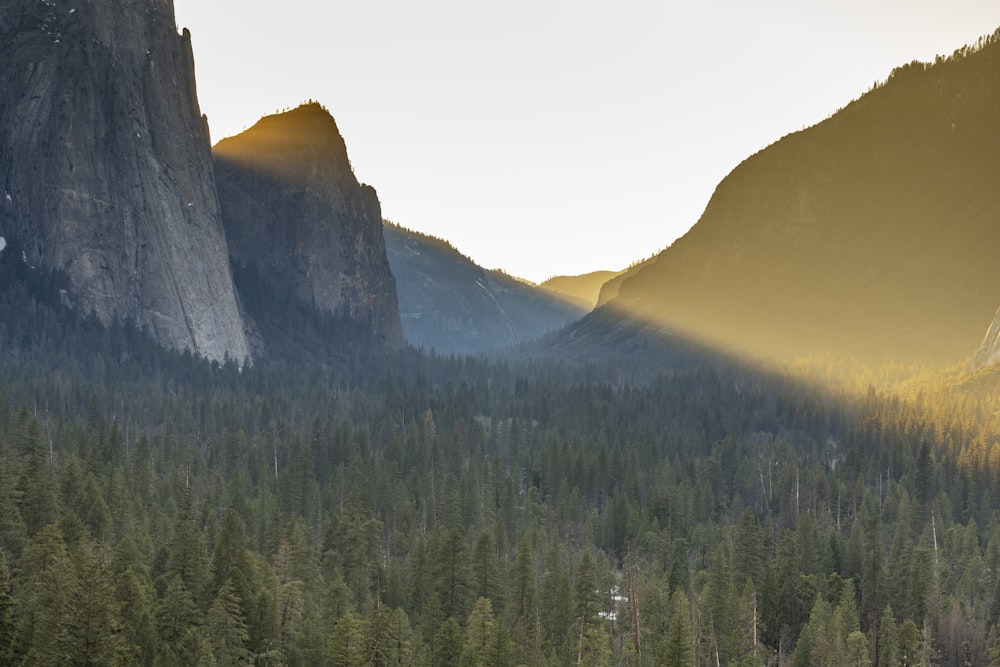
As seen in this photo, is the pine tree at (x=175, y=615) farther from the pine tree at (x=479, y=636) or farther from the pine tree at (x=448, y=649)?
the pine tree at (x=479, y=636)

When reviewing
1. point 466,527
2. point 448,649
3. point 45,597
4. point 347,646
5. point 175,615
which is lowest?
point 466,527

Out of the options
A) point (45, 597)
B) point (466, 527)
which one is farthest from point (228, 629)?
point (466, 527)

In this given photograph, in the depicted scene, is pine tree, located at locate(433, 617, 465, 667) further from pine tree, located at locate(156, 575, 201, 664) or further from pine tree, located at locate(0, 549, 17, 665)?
pine tree, located at locate(0, 549, 17, 665)

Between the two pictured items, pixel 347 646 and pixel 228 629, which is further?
pixel 228 629

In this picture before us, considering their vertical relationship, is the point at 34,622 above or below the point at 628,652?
above

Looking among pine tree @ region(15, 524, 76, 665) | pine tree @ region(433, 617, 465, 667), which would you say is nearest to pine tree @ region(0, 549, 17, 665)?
pine tree @ region(15, 524, 76, 665)

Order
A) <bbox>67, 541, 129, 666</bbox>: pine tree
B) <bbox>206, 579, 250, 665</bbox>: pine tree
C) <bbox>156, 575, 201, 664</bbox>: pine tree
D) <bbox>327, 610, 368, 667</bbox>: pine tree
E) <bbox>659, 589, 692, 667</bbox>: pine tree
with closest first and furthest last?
<bbox>67, 541, 129, 666</bbox>: pine tree
<bbox>327, 610, 368, 667</bbox>: pine tree
<bbox>206, 579, 250, 665</bbox>: pine tree
<bbox>659, 589, 692, 667</bbox>: pine tree
<bbox>156, 575, 201, 664</bbox>: pine tree

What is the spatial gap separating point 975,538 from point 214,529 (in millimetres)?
67286

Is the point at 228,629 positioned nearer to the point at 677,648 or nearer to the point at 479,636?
the point at 479,636

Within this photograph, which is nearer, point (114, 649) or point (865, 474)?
point (114, 649)

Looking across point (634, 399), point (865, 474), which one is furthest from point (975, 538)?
point (634, 399)

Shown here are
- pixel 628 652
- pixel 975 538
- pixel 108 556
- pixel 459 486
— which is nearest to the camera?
pixel 108 556

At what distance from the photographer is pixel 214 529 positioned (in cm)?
8269

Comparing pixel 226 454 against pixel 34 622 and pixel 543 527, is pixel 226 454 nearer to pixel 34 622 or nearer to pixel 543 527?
pixel 543 527
